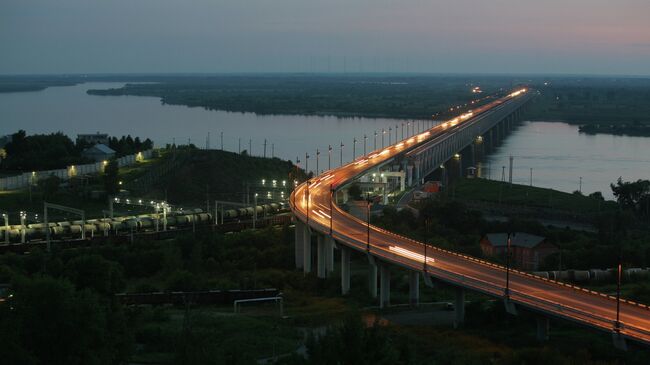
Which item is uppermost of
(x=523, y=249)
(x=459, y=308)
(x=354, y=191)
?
(x=459, y=308)

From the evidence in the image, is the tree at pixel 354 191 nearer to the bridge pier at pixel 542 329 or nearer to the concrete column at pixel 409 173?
the concrete column at pixel 409 173

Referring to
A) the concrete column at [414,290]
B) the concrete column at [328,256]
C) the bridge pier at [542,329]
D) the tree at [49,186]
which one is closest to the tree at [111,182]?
the tree at [49,186]

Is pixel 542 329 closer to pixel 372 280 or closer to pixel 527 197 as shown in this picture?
pixel 372 280

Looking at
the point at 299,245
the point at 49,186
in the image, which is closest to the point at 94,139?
the point at 49,186

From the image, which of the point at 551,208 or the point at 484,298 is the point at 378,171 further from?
the point at 484,298

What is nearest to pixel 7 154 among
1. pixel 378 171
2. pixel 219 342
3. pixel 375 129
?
pixel 378 171
